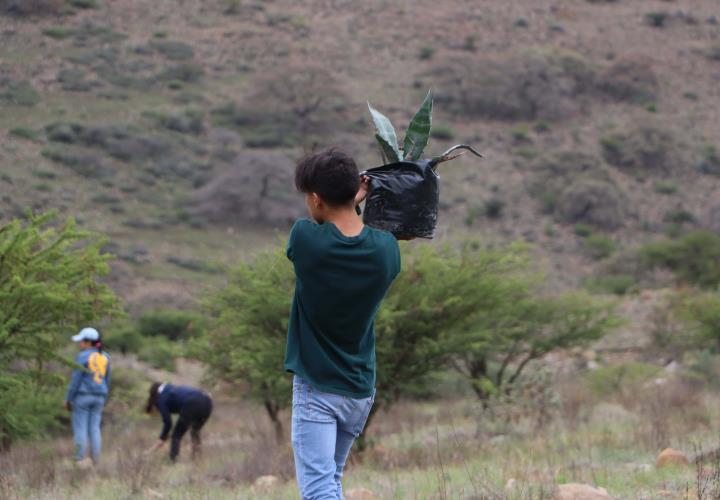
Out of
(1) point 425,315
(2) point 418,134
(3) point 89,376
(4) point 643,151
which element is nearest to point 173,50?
(4) point 643,151

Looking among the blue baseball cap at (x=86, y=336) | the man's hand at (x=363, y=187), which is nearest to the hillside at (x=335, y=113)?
the blue baseball cap at (x=86, y=336)

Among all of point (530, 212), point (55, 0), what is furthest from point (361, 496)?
point (55, 0)

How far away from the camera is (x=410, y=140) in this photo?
4562 mm

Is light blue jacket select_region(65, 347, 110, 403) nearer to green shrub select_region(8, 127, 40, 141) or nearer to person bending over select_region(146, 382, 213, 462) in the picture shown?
person bending over select_region(146, 382, 213, 462)

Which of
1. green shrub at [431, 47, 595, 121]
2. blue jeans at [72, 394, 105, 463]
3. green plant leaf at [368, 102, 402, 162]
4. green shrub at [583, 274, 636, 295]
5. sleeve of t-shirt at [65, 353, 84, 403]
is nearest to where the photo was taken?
green plant leaf at [368, 102, 402, 162]

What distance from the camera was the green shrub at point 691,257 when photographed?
33.4m

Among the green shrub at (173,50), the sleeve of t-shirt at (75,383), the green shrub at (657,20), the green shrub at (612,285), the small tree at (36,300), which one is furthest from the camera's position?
the green shrub at (657,20)

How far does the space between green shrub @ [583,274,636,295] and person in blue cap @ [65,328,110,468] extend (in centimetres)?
2587

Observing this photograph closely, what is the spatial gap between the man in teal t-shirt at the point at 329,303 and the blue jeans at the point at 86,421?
7980 mm

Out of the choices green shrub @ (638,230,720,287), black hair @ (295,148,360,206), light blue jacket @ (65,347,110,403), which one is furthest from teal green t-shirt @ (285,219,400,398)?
green shrub @ (638,230,720,287)

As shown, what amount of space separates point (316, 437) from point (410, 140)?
1.44m

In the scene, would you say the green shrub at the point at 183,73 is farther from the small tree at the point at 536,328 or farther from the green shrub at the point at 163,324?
the small tree at the point at 536,328

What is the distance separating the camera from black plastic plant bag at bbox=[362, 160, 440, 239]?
13.5 feet

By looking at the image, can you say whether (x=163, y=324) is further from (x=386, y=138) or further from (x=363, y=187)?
(x=363, y=187)
